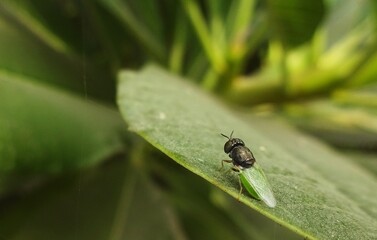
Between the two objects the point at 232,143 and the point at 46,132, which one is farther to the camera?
the point at 46,132

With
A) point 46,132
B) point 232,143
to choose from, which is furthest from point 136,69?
point 232,143

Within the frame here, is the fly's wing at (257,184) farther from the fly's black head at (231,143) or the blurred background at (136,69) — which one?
the blurred background at (136,69)

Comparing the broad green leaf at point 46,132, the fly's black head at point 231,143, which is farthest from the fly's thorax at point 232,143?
the broad green leaf at point 46,132

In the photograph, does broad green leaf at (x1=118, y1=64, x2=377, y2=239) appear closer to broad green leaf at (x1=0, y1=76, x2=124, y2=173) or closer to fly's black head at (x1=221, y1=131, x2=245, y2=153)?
fly's black head at (x1=221, y1=131, x2=245, y2=153)

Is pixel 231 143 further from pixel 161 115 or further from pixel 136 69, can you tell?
pixel 136 69

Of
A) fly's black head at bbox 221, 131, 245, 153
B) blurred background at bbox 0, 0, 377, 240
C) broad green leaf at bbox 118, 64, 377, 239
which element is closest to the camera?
broad green leaf at bbox 118, 64, 377, 239

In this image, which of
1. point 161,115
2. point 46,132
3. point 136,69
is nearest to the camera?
point 161,115

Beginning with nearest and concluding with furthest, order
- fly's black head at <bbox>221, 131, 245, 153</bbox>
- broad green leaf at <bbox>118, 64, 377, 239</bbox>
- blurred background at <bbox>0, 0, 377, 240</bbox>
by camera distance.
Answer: broad green leaf at <bbox>118, 64, 377, 239</bbox> < fly's black head at <bbox>221, 131, 245, 153</bbox> < blurred background at <bbox>0, 0, 377, 240</bbox>

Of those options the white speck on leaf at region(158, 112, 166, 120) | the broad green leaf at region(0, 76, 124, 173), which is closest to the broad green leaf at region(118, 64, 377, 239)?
the white speck on leaf at region(158, 112, 166, 120)
